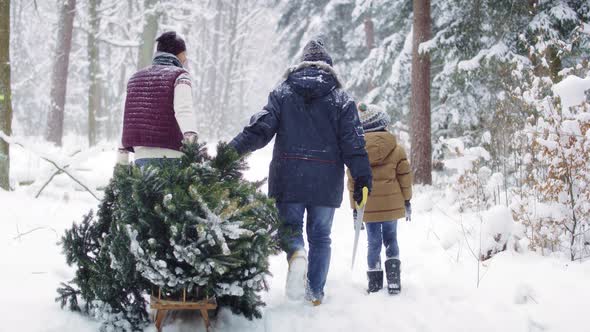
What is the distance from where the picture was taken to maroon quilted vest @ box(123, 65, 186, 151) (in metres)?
3.71

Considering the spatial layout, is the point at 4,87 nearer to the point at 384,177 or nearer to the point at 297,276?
the point at 297,276

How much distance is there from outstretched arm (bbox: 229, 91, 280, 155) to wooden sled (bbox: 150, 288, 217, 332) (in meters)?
1.19

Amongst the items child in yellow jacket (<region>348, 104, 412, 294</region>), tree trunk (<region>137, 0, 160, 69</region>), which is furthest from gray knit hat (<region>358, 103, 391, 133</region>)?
tree trunk (<region>137, 0, 160, 69</region>)

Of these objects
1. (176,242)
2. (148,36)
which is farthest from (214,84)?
(176,242)

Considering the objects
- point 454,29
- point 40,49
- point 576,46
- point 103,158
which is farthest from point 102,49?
point 576,46

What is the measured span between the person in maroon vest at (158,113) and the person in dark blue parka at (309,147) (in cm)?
48

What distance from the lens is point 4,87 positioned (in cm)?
646

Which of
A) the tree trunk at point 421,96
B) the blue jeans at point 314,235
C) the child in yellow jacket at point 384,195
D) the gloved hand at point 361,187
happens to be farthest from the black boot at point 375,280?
the tree trunk at point 421,96

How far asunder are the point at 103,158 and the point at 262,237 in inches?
433

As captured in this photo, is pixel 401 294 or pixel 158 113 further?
pixel 401 294

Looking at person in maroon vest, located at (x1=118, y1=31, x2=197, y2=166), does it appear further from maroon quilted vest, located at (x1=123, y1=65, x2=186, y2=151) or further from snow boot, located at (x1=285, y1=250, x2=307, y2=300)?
snow boot, located at (x1=285, y1=250, x2=307, y2=300)

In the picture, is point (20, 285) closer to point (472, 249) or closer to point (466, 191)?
point (472, 249)

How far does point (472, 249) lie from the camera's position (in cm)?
523

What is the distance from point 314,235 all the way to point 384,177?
0.92 meters
